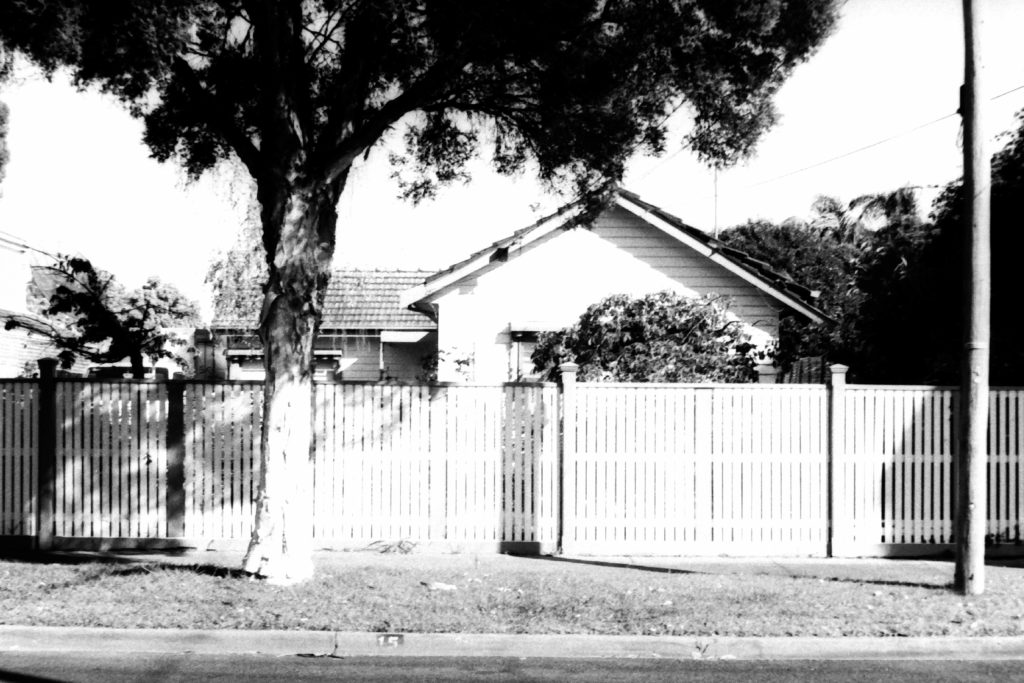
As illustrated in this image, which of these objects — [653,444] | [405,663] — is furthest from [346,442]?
[405,663]

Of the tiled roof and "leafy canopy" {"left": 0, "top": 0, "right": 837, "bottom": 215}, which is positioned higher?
"leafy canopy" {"left": 0, "top": 0, "right": 837, "bottom": 215}

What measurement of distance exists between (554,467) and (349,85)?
4856 millimetres

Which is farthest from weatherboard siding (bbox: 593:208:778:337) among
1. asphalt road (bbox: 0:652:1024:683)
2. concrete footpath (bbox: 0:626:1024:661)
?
asphalt road (bbox: 0:652:1024:683)

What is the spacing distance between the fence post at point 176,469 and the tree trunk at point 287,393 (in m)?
2.42

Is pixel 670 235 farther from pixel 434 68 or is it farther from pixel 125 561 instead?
pixel 125 561

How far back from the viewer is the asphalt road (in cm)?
709

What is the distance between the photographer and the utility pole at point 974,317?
923cm

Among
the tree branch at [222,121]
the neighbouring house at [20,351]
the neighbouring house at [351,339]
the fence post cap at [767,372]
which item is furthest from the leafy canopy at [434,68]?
the neighbouring house at [20,351]

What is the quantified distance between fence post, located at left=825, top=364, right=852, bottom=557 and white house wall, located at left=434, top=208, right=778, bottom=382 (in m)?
5.77

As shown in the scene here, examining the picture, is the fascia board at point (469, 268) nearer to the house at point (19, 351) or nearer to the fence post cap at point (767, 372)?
the fence post cap at point (767, 372)

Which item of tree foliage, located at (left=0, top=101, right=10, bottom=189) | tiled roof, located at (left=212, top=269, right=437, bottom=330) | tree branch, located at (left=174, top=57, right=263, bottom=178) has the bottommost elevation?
tiled roof, located at (left=212, top=269, right=437, bottom=330)

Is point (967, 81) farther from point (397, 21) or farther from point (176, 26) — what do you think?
point (176, 26)

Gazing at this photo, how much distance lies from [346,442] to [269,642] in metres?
4.13

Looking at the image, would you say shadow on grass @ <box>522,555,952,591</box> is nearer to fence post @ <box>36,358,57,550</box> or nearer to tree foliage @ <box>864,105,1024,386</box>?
tree foliage @ <box>864,105,1024,386</box>
